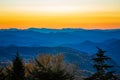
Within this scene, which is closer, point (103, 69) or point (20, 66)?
point (103, 69)

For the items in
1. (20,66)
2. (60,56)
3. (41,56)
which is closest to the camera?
(20,66)

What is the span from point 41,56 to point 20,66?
42606 millimetres

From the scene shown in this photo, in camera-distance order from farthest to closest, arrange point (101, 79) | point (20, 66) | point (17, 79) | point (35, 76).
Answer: point (20, 66) < point (17, 79) < point (35, 76) < point (101, 79)

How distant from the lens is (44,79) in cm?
846

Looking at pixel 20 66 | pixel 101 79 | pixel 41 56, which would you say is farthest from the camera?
pixel 41 56

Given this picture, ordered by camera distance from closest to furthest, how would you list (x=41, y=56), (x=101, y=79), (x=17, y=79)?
(x=101, y=79) → (x=17, y=79) → (x=41, y=56)

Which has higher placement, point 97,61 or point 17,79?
point 97,61

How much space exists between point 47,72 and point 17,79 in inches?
135

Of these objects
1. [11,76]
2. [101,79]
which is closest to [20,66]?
[11,76]

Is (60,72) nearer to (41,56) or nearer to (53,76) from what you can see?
(53,76)

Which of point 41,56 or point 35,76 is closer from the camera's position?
point 35,76

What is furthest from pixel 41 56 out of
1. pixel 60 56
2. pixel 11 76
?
pixel 11 76

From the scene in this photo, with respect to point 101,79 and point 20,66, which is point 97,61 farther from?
point 20,66

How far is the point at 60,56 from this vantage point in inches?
2498
